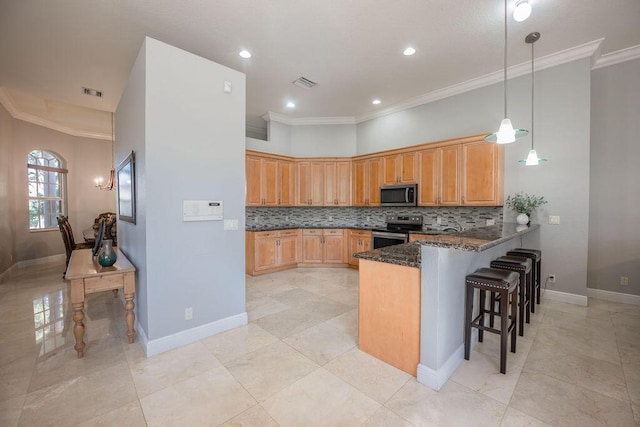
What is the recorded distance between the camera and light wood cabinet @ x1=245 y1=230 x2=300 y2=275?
4917 millimetres

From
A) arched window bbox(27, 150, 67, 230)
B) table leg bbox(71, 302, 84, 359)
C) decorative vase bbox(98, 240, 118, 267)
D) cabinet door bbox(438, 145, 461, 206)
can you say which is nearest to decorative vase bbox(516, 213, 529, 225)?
cabinet door bbox(438, 145, 461, 206)

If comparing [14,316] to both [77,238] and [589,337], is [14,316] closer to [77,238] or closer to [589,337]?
[77,238]

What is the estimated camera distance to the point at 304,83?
13.8 ft

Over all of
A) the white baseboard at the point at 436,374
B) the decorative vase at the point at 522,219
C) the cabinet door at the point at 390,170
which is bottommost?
the white baseboard at the point at 436,374

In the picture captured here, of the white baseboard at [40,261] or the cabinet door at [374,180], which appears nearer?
the cabinet door at [374,180]

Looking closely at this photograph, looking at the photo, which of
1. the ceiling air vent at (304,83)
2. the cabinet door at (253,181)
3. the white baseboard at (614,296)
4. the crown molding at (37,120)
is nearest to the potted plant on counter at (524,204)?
the white baseboard at (614,296)

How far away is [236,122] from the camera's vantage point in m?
2.79

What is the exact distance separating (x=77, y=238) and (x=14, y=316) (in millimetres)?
4262

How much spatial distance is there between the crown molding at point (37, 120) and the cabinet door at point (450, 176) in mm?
7325

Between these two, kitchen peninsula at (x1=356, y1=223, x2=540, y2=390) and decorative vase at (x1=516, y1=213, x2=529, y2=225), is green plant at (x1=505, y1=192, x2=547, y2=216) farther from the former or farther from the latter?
kitchen peninsula at (x1=356, y1=223, x2=540, y2=390)

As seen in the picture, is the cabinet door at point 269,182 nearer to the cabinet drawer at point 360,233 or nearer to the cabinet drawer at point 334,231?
the cabinet drawer at point 334,231

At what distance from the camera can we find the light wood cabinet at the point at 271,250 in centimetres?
492

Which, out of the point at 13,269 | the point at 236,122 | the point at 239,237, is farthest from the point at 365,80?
the point at 13,269

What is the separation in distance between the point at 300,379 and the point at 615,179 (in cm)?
463
